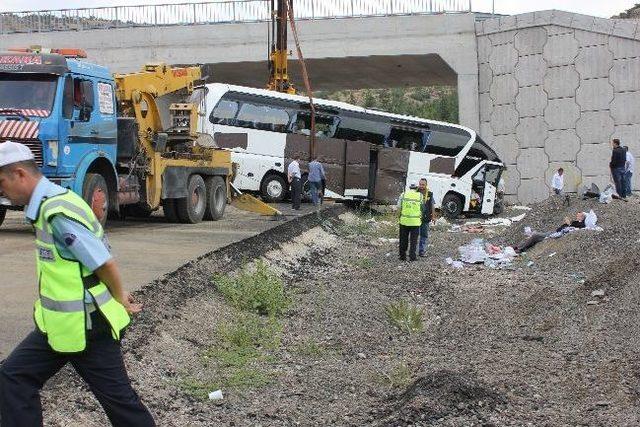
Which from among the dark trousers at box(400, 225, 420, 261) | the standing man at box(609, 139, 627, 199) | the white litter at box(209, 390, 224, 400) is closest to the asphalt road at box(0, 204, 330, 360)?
the white litter at box(209, 390, 224, 400)

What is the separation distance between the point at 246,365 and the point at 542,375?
252 cm

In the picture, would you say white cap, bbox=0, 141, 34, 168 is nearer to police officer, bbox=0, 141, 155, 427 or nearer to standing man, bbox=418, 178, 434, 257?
police officer, bbox=0, 141, 155, 427

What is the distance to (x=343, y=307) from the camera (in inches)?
448

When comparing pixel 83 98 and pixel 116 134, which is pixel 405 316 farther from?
pixel 116 134

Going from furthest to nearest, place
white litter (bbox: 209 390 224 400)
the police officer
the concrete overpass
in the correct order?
the concrete overpass, white litter (bbox: 209 390 224 400), the police officer

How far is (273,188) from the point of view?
2522 centimetres

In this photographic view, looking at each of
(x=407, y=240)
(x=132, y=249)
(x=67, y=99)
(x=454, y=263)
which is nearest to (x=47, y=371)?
(x=132, y=249)

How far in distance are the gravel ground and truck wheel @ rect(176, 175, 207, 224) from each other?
3.02 m

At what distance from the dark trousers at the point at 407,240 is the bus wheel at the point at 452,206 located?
10.6 metres

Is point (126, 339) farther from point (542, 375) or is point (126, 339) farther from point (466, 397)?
point (542, 375)

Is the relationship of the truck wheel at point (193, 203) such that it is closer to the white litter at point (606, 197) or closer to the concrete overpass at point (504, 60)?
the white litter at point (606, 197)

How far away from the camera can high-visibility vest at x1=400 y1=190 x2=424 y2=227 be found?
620 inches

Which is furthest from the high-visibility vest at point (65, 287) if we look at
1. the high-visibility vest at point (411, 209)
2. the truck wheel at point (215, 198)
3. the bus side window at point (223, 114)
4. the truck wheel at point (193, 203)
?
the bus side window at point (223, 114)

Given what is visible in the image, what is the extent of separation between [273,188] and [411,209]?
32.4 ft
